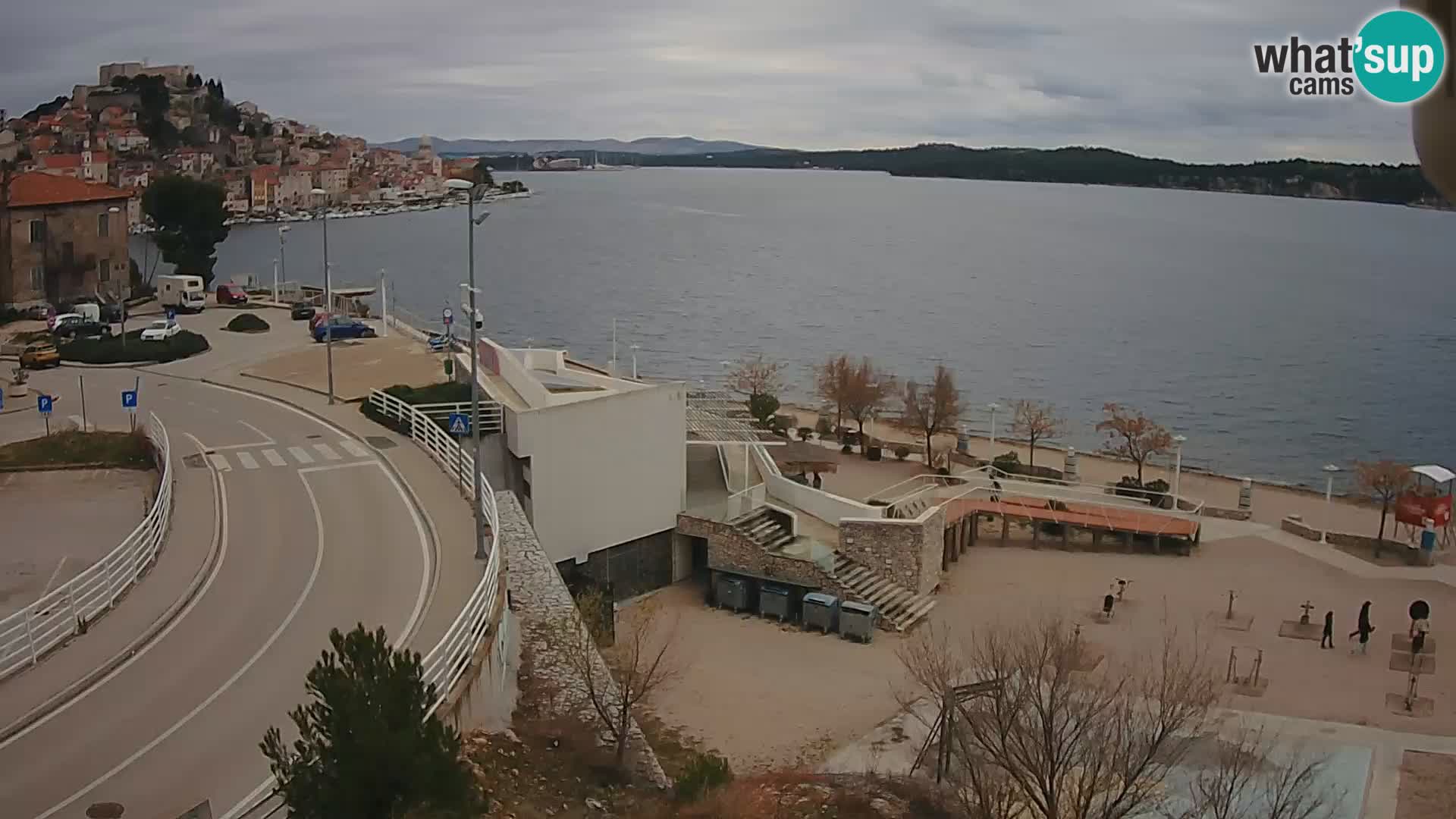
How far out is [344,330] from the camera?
4141 centimetres

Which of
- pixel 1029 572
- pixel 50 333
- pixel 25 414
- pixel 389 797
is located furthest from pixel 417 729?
pixel 50 333

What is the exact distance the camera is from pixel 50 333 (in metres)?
42.6

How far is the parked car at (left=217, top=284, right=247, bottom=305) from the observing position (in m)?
53.8

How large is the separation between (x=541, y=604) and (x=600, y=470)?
7276 millimetres

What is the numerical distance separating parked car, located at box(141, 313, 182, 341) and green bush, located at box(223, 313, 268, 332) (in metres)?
2.66

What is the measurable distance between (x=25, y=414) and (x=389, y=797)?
25.9 meters

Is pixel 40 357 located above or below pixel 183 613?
above

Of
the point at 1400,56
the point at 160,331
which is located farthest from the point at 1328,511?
the point at 1400,56

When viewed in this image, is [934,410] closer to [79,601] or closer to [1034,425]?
[1034,425]

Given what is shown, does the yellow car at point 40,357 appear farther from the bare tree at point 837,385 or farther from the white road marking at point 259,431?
the bare tree at point 837,385

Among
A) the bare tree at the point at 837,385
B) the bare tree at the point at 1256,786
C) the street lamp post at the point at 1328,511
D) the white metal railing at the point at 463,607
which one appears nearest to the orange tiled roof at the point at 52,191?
the bare tree at the point at 837,385

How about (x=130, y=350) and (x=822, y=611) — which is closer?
(x=822, y=611)

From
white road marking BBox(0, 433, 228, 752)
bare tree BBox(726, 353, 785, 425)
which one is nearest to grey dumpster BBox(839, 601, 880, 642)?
white road marking BBox(0, 433, 228, 752)

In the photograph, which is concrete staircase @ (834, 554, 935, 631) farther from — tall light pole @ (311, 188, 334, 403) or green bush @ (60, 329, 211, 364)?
green bush @ (60, 329, 211, 364)
